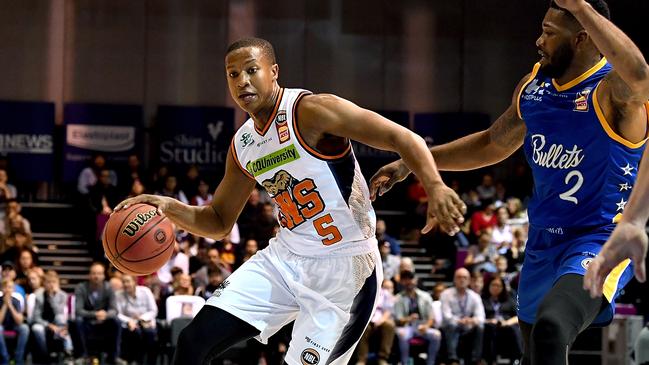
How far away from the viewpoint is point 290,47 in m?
23.0

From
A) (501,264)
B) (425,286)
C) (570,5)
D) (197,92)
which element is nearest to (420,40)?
(197,92)

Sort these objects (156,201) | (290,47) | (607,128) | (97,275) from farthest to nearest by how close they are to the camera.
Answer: (290,47), (97,275), (156,201), (607,128)

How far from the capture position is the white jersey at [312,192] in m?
5.30

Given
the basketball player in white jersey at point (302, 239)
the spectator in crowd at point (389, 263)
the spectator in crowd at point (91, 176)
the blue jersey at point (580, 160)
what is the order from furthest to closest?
the spectator in crowd at point (91, 176), the spectator in crowd at point (389, 263), the basketball player in white jersey at point (302, 239), the blue jersey at point (580, 160)

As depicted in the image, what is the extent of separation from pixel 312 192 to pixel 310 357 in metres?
0.80

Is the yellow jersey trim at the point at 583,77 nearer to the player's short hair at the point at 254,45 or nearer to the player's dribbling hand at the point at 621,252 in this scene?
the player's short hair at the point at 254,45

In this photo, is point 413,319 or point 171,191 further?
point 171,191

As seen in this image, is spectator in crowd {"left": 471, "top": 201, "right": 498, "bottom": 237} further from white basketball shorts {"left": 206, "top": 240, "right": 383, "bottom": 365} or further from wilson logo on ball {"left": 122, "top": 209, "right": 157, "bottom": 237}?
white basketball shorts {"left": 206, "top": 240, "right": 383, "bottom": 365}

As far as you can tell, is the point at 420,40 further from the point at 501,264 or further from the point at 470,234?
the point at 501,264

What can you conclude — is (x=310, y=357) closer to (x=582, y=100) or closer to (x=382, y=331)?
(x=582, y=100)

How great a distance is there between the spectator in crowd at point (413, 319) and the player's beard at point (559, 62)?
385 inches

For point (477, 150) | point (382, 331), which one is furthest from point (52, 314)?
point (477, 150)

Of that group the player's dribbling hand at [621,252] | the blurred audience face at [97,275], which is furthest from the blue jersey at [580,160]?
the blurred audience face at [97,275]

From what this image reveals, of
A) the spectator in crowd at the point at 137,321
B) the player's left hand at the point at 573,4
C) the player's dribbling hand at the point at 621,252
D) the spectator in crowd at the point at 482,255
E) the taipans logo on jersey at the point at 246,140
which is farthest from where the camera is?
the spectator in crowd at the point at 482,255
